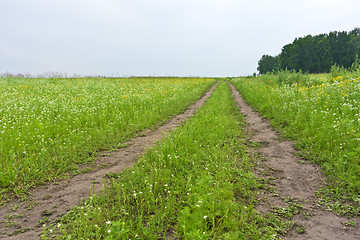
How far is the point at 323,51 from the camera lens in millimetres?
74750

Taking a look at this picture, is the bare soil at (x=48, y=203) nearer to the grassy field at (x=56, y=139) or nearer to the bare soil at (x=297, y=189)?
the grassy field at (x=56, y=139)

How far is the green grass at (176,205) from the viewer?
10.1 ft

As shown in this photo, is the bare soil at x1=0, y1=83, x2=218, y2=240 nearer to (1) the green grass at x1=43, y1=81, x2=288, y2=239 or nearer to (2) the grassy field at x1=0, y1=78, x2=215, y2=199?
(1) the green grass at x1=43, y1=81, x2=288, y2=239

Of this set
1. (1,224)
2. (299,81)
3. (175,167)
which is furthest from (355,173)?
(299,81)

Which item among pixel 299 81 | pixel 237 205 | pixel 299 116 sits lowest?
pixel 237 205

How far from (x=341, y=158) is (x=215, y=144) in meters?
3.16

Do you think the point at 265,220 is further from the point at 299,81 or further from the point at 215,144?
the point at 299,81

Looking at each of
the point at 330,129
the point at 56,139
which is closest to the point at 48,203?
the point at 56,139

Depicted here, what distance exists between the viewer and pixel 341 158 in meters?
5.23

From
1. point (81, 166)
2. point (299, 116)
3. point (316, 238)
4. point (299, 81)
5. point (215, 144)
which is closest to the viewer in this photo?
point (316, 238)

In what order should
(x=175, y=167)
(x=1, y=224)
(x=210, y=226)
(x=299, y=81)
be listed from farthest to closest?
(x=299, y=81), (x=175, y=167), (x=1, y=224), (x=210, y=226)

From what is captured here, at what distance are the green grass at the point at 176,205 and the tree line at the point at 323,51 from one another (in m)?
77.0

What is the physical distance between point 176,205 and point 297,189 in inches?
102

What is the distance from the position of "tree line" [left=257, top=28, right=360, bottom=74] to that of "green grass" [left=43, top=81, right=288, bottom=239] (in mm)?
76979
